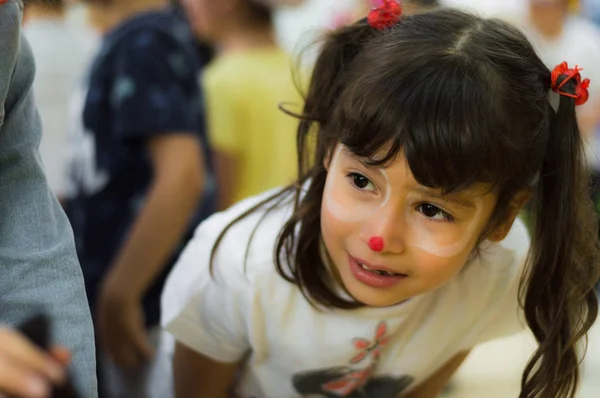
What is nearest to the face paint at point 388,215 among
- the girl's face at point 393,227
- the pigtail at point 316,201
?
the girl's face at point 393,227

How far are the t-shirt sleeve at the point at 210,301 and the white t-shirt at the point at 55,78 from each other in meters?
0.59

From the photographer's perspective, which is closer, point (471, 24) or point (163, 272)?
point (471, 24)

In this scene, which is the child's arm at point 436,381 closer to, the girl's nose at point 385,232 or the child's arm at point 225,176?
the girl's nose at point 385,232

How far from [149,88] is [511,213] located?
0.75 metres

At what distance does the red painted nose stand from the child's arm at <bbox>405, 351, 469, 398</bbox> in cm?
40

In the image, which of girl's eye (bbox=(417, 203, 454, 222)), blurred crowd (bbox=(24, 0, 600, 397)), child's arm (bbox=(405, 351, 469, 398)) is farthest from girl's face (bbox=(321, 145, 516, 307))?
blurred crowd (bbox=(24, 0, 600, 397))

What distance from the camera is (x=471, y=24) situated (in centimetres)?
111

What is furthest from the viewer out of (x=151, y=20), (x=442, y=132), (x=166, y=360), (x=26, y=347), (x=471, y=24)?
(x=151, y=20)

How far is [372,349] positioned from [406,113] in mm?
392

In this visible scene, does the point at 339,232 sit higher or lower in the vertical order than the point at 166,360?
higher

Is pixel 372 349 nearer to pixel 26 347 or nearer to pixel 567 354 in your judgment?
pixel 567 354

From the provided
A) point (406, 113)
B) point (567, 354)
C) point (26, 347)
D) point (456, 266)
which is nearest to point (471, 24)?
point (406, 113)

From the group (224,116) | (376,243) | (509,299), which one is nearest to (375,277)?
(376,243)

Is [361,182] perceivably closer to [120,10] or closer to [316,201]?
[316,201]
